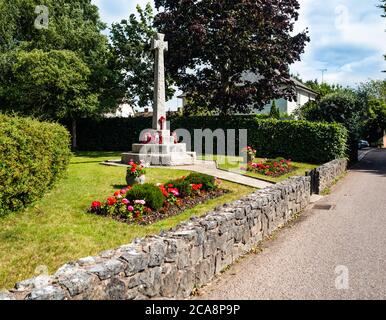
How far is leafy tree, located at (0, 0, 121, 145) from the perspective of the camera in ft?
82.2

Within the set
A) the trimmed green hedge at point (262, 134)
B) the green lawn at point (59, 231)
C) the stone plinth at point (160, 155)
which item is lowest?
the green lawn at point (59, 231)

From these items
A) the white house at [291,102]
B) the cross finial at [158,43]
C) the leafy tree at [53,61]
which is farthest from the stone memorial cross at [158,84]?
the white house at [291,102]

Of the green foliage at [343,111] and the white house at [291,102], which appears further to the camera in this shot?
the white house at [291,102]

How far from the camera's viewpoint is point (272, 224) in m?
9.00

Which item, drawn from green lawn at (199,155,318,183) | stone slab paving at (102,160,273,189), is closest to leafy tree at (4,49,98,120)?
stone slab paving at (102,160,273,189)

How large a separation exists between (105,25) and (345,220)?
3034 cm

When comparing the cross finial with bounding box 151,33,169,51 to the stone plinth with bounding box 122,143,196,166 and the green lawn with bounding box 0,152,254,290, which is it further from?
the green lawn with bounding box 0,152,254,290

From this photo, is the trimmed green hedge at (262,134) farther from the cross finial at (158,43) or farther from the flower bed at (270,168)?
the cross finial at (158,43)

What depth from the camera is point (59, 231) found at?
25.0 ft

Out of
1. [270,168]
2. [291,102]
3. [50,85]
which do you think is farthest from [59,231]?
[291,102]

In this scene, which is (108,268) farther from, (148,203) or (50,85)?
(50,85)

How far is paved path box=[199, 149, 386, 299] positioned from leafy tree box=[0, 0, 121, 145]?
21.1 metres

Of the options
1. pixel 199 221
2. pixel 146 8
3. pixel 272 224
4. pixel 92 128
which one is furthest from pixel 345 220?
pixel 146 8

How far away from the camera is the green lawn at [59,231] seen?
616 centimetres
